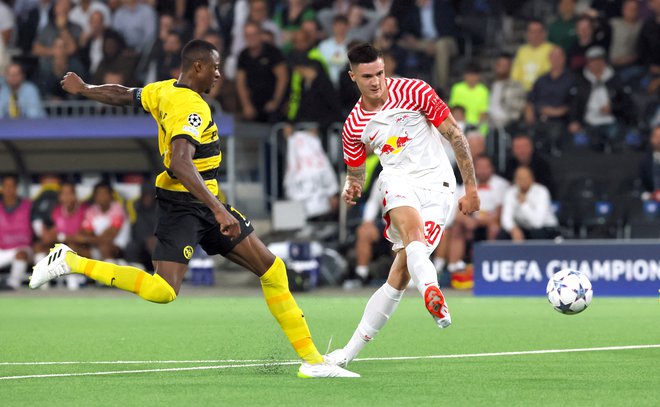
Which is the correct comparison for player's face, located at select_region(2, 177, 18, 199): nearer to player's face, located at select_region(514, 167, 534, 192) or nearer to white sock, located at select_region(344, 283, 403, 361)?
player's face, located at select_region(514, 167, 534, 192)

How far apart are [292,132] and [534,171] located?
3950 mm

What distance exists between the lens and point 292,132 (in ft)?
71.1

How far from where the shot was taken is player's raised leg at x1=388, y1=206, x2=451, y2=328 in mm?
8211

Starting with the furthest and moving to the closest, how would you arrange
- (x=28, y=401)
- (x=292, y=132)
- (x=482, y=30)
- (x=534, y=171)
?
(x=482, y=30)
(x=292, y=132)
(x=534, y=171)
(x=28, y=401)

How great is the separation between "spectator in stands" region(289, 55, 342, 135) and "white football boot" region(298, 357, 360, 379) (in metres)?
12.9

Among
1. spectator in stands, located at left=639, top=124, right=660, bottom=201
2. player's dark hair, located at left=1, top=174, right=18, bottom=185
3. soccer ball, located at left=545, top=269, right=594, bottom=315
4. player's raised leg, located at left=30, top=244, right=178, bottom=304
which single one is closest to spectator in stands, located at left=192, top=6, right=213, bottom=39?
player's dark hair, located at left=1, top=174, right=18, bottom=185

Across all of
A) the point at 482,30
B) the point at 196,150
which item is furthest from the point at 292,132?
the point at 196,150

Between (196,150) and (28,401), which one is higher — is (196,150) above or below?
above

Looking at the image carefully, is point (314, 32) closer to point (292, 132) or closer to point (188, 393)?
point (292, 132)

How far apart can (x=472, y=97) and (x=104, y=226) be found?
6075 mm

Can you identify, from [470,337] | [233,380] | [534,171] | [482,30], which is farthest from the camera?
[482,30]

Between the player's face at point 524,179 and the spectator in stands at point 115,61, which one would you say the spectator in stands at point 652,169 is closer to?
the player's face at point 524,179

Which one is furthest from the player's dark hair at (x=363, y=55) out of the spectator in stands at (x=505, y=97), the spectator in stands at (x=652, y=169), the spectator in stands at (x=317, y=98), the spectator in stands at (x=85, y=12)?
the spectator in stands at (x=85, y=12)

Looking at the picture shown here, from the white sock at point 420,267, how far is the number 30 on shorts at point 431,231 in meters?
0.18
